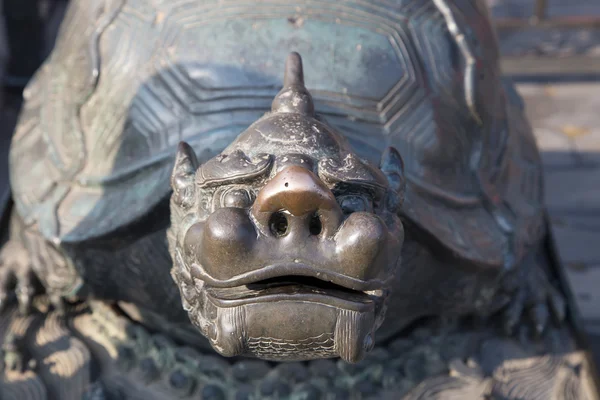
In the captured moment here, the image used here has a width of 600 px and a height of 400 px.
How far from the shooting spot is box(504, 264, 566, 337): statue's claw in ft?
6.86

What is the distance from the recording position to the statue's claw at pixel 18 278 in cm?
204

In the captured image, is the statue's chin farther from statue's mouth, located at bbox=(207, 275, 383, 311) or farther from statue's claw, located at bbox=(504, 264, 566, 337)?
statue's claw, located at bbox=(504, 264, 566, 337)

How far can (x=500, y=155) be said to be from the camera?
6.64ft

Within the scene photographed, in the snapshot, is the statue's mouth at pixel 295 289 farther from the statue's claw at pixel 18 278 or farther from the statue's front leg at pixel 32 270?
the statue's claw at pixel 18 278

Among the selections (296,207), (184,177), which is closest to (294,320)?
(296,207)

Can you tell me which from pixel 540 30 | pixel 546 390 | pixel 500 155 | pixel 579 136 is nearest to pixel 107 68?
pixel 500 155

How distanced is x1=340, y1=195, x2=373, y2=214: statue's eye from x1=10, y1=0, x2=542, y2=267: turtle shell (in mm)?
474

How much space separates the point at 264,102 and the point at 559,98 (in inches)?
110

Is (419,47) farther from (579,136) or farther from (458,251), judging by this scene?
(579,136)

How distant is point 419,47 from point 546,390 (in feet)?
2.76

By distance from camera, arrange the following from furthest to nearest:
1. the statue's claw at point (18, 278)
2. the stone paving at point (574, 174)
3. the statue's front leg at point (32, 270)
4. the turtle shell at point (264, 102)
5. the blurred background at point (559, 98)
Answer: the blurred background at point (559, 98)
the stone paving at point (574, 174)
the statue's claw at point (18, 278)
the statue's front leg at point (32, 270)
the turtle shell at point (264, 102)

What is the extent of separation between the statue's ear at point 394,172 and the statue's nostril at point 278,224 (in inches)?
8.8

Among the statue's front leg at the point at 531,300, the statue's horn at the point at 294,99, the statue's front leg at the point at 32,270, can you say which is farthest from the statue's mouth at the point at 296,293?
the statue's front leg at the point at 531,300

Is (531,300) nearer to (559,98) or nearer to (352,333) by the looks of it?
(352,333)
